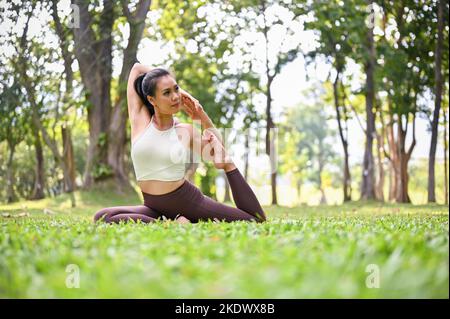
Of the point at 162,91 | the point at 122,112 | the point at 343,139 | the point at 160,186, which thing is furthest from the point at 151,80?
the point at 343,139

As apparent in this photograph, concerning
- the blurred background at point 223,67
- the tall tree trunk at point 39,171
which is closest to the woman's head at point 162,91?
the blurred background at point 223,67

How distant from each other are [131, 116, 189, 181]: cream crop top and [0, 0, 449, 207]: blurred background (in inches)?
219

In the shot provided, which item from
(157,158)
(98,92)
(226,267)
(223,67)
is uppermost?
(223,67)

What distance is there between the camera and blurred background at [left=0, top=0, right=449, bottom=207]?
14633mm

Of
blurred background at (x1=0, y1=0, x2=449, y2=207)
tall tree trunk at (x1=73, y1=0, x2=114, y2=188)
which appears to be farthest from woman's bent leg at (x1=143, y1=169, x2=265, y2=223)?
tall tree trunk at (x1=73, y1=0, x2=114, y2=188)

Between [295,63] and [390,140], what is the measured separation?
6280 millimetres

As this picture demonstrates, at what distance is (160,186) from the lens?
19.7 feet

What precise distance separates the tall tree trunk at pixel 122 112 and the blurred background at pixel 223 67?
4 cm

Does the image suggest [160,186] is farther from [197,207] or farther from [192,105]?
[192,105]

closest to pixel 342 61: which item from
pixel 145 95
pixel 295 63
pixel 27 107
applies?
pixel 295 63

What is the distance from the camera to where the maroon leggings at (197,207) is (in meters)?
5.95

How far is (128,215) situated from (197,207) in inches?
28.4

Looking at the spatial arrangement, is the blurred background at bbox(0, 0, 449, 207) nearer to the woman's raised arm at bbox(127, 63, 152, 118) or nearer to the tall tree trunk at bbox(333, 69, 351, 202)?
the tall tree trunk at bbox(333, 69, 351, 202)
